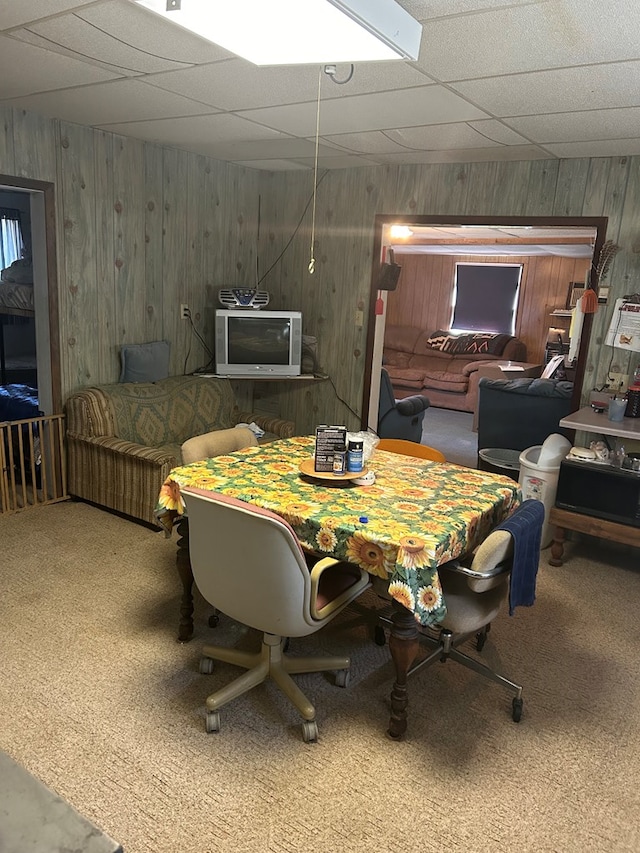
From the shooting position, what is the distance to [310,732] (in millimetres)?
2229

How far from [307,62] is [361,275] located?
9.25ft

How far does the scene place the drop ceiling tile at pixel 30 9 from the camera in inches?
81.8

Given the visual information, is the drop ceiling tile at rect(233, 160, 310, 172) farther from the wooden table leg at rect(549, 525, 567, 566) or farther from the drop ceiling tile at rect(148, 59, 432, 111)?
the wooden table leg at rect(549, 525, 567, 566)

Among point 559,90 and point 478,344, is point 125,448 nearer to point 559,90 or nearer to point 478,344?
point 559,90

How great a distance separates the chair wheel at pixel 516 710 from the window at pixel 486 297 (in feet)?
25.8

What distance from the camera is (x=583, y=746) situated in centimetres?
228

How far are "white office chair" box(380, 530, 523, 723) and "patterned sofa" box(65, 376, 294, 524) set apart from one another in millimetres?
1965

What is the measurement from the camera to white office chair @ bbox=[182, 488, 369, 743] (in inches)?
79.6

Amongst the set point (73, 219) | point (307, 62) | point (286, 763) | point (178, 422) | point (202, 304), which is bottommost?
point (286, 763)

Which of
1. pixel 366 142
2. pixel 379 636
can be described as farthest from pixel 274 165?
pixel 379 636

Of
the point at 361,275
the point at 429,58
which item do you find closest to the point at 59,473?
the point at 361,275

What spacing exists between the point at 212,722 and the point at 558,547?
237 centimetres

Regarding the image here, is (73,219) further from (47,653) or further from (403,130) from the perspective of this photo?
(47,653)

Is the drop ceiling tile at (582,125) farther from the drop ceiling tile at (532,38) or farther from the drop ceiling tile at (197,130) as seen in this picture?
the drop ceiling tile at (197,130)
